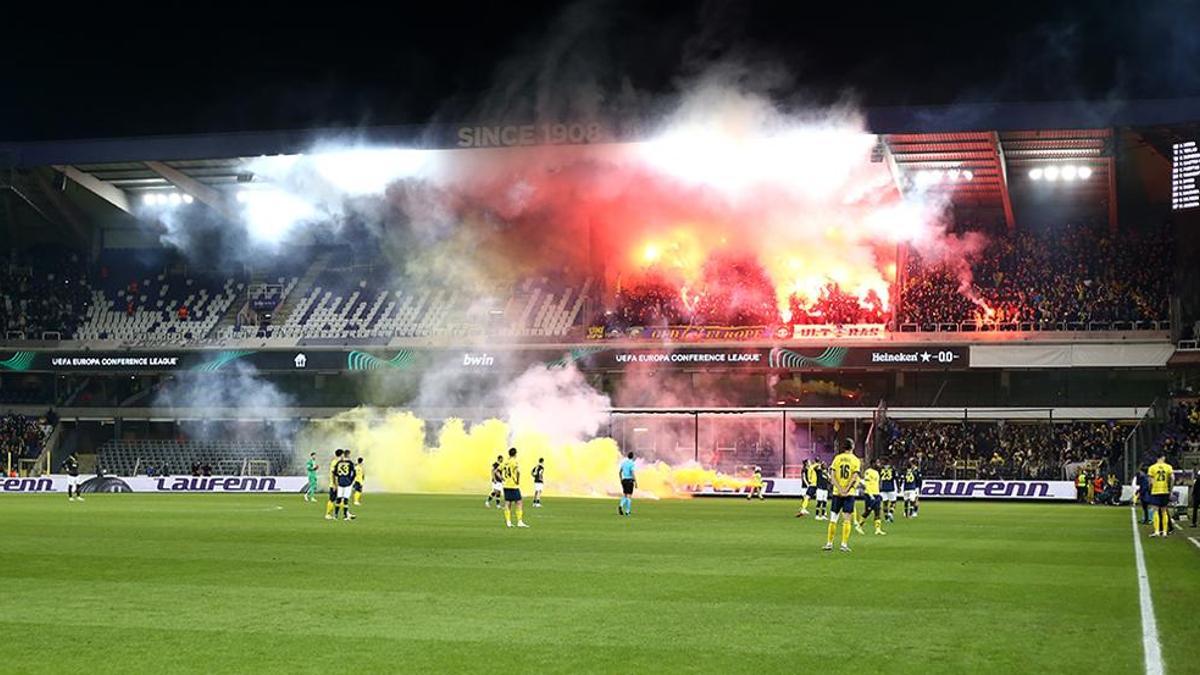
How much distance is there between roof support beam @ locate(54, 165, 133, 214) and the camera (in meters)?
64.7

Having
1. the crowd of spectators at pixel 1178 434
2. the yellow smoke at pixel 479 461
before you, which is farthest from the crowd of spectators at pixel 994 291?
the yellow smoke at pixel 479 461

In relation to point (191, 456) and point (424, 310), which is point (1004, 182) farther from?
point (191, 456)

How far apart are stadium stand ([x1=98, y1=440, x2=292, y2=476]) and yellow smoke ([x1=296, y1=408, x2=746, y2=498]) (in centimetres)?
330

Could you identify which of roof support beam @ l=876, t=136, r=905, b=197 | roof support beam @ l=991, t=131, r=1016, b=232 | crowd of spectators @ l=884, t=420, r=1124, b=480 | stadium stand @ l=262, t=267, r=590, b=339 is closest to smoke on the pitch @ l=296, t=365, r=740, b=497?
stadium stand @ l=262, t=267, r=590, b=339

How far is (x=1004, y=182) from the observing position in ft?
189

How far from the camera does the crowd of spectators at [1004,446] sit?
52406mm

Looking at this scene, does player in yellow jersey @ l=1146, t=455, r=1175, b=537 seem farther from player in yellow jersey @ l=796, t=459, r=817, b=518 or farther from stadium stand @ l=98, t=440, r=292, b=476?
stadium stand @ l=98, t=440, r=292, b=476

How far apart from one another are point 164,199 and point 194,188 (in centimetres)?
345

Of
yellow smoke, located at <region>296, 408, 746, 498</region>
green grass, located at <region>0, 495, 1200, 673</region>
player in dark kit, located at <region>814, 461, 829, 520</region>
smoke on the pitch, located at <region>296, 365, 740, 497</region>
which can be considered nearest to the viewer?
green grass, located at <region>0, 495, 1200, 673</region>

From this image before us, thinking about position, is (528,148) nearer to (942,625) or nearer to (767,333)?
(767,333)

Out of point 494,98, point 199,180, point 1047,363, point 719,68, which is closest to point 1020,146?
point 1047,363

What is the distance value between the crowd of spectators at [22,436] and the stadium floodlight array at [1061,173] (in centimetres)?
4605

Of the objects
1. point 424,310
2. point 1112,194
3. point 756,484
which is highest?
point 1112,194

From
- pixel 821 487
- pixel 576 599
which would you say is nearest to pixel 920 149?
pixel 821 487
